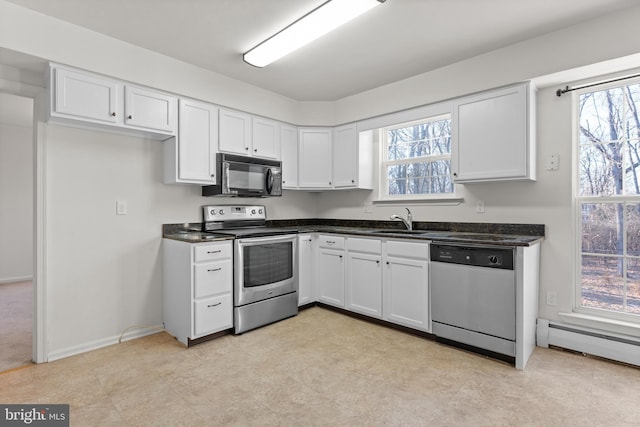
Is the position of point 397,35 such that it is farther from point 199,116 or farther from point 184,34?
point 199,116

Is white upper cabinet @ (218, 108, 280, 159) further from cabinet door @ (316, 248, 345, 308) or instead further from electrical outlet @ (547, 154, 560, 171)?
electrical outlet @ (547, 154, 560, 171)

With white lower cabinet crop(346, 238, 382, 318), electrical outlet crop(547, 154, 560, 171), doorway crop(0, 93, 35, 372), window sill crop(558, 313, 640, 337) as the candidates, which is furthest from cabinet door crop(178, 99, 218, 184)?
window sill crop(558, 313, 640, 337)

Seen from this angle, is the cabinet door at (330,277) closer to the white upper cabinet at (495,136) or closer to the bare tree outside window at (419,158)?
the bare tree outside window at (419,158)

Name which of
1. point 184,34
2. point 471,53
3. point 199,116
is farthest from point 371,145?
point 184,34

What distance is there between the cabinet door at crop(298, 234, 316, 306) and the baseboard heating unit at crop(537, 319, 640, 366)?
2.19 meters

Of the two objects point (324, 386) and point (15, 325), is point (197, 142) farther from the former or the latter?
point (15, 325)

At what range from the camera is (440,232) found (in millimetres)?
3322

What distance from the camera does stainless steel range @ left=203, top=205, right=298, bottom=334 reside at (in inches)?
121

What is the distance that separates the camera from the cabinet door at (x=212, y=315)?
2.81m

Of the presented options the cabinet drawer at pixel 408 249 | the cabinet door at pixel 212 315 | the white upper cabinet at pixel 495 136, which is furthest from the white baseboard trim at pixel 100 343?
the white upper cabinet at pixel 495 136

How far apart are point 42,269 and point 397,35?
3.30m

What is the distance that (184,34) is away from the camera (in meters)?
2.60

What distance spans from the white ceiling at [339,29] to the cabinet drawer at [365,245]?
5.57 ft

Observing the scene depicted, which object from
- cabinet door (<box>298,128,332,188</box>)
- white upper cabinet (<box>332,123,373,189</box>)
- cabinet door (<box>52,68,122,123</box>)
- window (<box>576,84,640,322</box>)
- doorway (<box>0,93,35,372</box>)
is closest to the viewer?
cabinet door (<box>52,68,122,123</box>)
